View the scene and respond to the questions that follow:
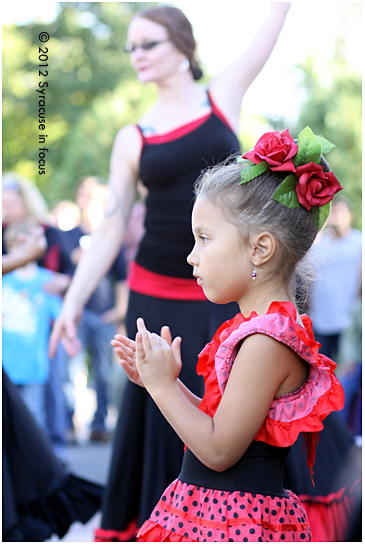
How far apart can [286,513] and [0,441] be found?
1458 millimetres

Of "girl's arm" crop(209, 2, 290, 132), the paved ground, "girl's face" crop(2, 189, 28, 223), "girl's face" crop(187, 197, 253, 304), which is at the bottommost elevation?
the paved ground

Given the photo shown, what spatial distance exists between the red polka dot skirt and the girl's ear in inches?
22.0

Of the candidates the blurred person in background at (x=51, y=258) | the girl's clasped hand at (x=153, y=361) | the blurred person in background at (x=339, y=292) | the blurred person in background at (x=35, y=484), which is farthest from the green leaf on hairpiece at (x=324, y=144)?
the blurred person in background at (x=339, y=292)

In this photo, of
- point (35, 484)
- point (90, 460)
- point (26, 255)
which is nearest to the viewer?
point (35, 484)

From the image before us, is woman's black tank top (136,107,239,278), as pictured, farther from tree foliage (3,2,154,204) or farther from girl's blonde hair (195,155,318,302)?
tree foliage (3,2,154,204)

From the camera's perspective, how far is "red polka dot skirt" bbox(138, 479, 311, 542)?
1625 mm

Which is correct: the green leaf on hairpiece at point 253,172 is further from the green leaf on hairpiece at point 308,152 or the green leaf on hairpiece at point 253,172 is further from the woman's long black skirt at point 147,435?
the woman's long black skirt at point 147,435

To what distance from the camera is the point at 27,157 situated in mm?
16547

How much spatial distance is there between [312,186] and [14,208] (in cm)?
366

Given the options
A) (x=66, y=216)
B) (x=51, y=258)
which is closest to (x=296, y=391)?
(x=51, y=258)

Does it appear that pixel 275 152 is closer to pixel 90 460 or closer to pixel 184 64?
pixel 184 64

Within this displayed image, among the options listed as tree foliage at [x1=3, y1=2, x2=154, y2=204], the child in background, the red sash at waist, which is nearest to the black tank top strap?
the red sash at waist

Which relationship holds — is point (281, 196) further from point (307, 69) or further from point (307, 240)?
point (307, 69)

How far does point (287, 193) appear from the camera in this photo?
1.73 meters
